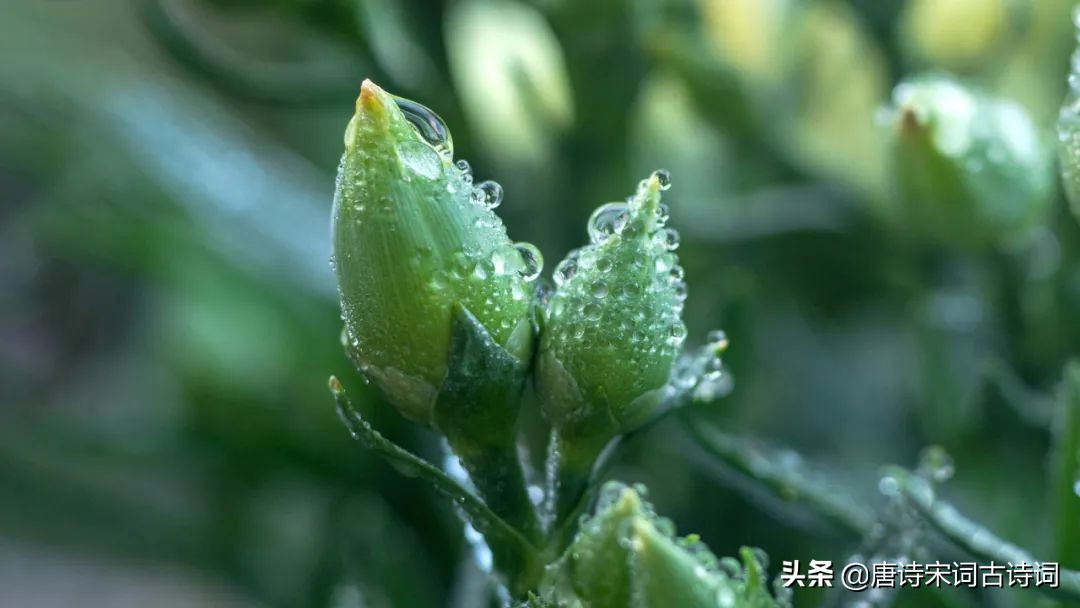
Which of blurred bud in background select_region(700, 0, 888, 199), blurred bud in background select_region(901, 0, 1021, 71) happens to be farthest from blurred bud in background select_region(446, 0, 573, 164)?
blurred bud in background select_region(901, 0, 1021, 71)

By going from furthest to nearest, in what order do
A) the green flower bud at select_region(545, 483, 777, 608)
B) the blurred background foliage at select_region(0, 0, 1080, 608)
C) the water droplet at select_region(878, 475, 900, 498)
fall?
1. the blurred background foliage at select_region(0, 0, 1080, 608)
2. the water droplet at select_region(878, 475, 900, 498)
3. the green flower bud at select_region(545, 483, 777, 608)

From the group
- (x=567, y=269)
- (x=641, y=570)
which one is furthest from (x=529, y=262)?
(x=641, y=570)

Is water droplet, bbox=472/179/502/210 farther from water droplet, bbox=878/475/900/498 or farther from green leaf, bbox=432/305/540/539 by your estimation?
water droplet, bbox=878/475/900/498

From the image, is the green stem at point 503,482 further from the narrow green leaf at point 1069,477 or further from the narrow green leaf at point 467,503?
the narrow green leaf at point 1069,477

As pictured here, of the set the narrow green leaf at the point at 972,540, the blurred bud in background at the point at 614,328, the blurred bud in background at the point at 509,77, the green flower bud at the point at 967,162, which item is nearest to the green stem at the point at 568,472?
the blurred bud in background at the point at 614,328

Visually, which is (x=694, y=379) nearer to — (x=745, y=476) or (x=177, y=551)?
(x=745, y=476)

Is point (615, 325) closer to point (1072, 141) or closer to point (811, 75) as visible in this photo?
point (1072, 141)
